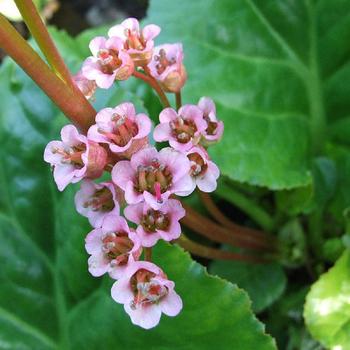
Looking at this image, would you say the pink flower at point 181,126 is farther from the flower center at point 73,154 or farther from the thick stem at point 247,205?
the thick stem at point 247,205

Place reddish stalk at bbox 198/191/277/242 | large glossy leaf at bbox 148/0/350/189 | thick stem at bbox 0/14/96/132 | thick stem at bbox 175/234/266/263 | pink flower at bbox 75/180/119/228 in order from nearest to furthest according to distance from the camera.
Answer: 1. thick stem at bbox 0/14/96/132
2. pink flower at bbox 75/180/119/228
3. thick stem at bbox 175/234/266/263
4. reddish stalk at bbox 198/191/277/242
5. large glossy leaf at bbox 148/0/350/189

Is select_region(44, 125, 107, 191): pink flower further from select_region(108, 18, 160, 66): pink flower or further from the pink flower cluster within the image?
select_region(108, 18, 160, 66): pink flower

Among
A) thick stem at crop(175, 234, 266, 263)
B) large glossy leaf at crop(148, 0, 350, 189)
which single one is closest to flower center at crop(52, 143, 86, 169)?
thick stem at crop(175, 234, 266, 263)

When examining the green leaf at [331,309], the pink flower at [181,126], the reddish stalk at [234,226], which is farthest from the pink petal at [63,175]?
the green leaf at [331,309]

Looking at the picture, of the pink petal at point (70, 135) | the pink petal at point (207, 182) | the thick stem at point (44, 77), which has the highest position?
the thick stem at point (44, 77)

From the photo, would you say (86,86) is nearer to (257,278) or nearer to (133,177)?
(133,177)

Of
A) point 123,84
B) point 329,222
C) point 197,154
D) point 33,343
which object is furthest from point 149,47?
point 329,222
